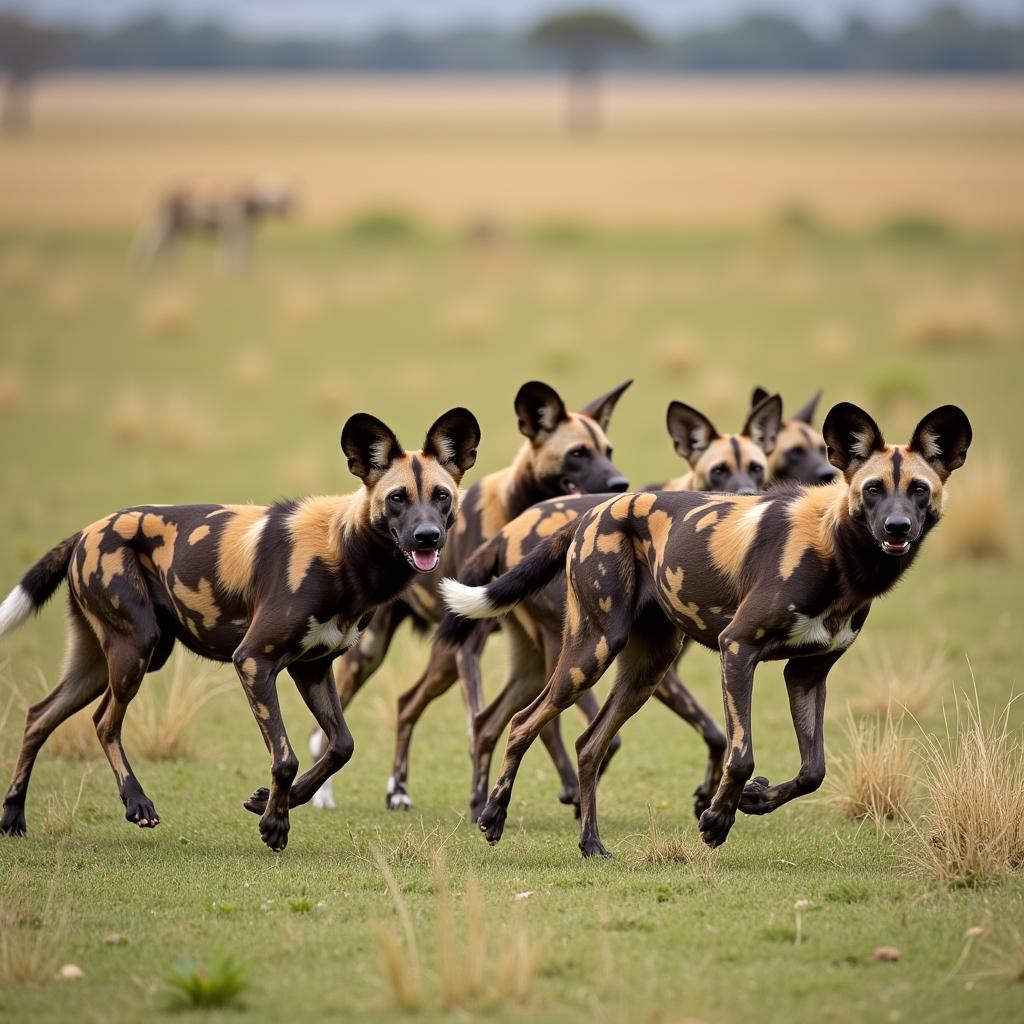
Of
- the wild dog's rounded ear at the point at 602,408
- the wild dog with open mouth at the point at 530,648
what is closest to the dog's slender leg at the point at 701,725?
the wild dog with open mouth at the point at 530,648

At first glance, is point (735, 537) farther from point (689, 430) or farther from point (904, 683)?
point (904, 683)

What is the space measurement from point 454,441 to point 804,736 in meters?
1.91

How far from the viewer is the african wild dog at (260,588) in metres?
7.14

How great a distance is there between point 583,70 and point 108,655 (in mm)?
103912

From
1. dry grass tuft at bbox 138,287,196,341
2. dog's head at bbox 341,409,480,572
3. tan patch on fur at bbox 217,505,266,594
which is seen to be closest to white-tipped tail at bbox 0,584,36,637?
tan patch on fur at bbox 217,505,266,594

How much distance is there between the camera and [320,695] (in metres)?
7.46

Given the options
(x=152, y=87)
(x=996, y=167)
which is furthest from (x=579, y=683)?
(x=152, y=87)

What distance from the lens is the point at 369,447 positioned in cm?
726

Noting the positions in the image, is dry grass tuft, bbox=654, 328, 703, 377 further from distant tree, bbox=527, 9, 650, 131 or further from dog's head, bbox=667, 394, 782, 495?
distant tree, bbox=527, 9, 650, 131

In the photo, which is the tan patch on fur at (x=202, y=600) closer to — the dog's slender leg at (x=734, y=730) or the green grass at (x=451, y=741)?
the green grass at (x=451, y=741)

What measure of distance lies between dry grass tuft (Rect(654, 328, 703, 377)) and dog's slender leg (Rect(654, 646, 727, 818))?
1480 centimetres

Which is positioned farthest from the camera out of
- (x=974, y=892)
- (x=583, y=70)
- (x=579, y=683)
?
(x=583, y=70)

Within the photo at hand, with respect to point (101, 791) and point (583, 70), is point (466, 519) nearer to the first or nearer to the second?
point (101, 791)

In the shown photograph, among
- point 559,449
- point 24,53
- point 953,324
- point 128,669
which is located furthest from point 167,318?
point 24,53
